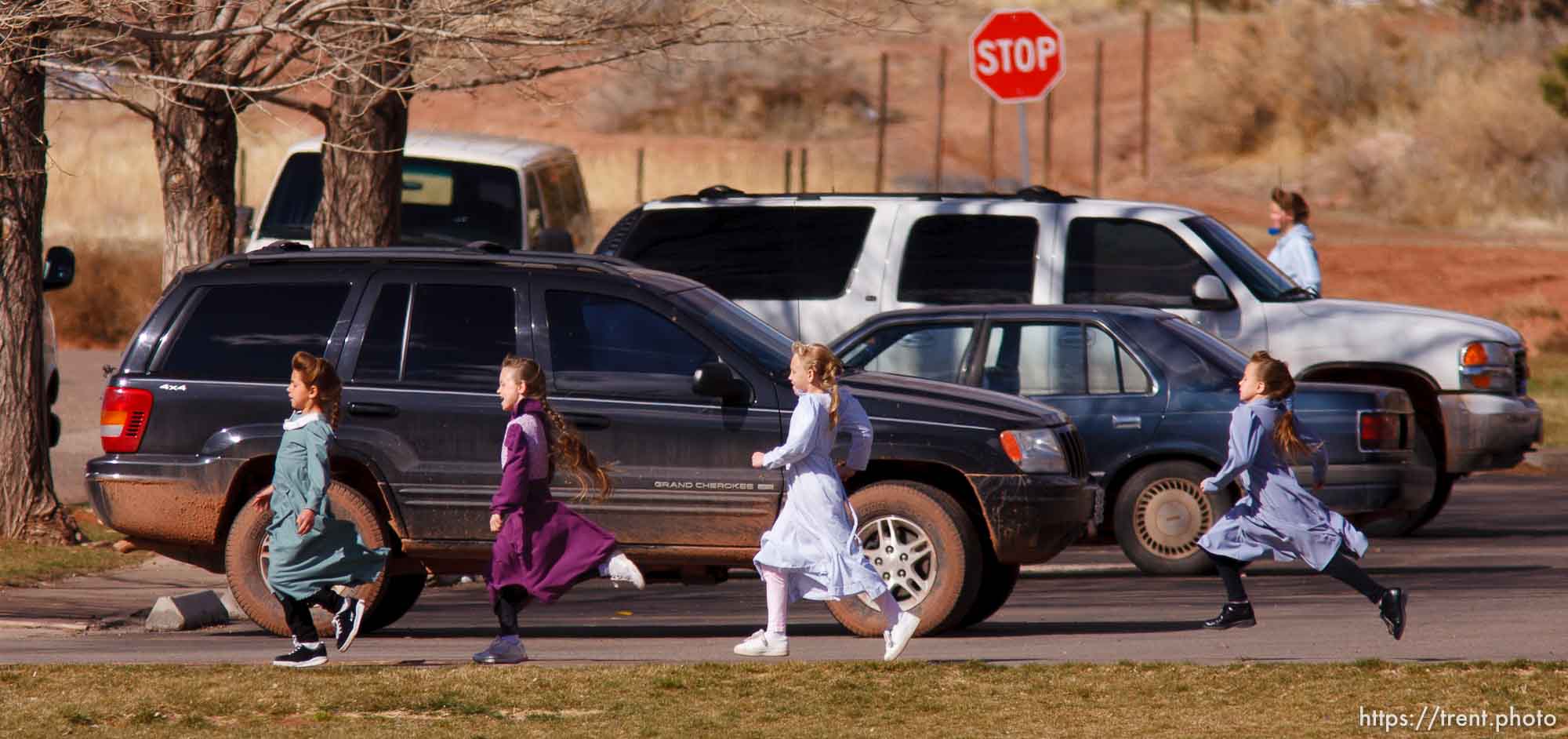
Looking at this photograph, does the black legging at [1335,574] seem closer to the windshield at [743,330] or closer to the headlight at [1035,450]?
the headlight at [1035,450]

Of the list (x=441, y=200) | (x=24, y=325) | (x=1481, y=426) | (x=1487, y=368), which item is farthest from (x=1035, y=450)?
(x=441, y=200)

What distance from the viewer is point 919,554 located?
9.85 metres

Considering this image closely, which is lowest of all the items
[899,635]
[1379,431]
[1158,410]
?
[899,635]

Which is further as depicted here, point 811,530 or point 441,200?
point 441,200

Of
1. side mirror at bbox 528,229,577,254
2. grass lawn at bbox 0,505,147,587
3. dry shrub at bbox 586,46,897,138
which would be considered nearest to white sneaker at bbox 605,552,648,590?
grass lawn at bbox 0,505,147,587

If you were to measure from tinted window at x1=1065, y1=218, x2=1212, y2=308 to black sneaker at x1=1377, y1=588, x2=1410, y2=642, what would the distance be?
519 centimetres

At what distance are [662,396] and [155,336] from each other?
7.95 ft

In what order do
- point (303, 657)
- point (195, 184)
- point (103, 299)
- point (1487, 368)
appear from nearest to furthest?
point (303, 657) < point (1487, 368) < point (195, 184) < point (103, 299)

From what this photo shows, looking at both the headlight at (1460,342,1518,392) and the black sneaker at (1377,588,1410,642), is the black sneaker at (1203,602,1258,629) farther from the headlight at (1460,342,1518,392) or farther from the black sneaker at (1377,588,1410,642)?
the headlight at (1460,342,1518,392)

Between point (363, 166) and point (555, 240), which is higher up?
point (363, 166)

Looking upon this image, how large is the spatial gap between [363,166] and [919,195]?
12.1 feet

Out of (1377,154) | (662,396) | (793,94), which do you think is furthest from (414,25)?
(793,94)

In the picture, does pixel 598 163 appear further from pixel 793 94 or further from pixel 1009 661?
pixel 1009 661

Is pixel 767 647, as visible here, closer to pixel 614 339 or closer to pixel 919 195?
pixel 614 339
